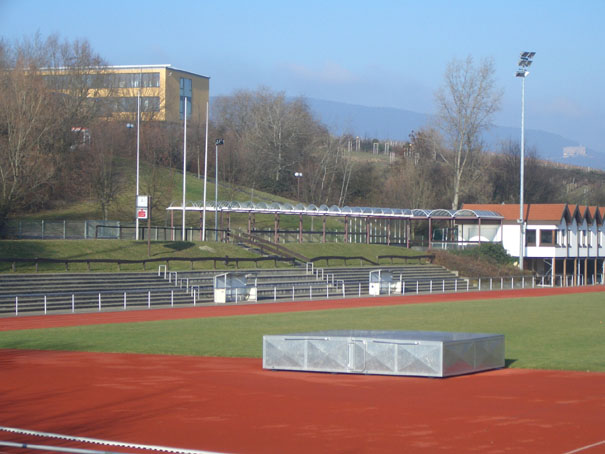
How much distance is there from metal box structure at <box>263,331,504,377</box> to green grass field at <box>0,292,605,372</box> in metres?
1.68

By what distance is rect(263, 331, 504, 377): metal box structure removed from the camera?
53.8ft

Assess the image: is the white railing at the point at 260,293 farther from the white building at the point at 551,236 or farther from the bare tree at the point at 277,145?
the bare tree at the point at 277,145

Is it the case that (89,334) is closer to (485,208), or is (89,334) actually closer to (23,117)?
(23,117)

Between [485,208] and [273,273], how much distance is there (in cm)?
2819

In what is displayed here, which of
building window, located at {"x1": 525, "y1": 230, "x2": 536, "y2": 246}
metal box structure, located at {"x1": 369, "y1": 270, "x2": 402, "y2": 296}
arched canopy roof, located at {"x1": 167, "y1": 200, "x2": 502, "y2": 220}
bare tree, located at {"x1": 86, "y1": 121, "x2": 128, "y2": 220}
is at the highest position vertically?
bare tree, located at {"x1": 86, "y1": 121, "x2": 128, "y2": 220}

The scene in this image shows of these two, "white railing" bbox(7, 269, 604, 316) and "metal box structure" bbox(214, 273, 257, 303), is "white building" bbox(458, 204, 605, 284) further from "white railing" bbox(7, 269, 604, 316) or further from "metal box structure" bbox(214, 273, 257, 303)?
"metal box structure" bbox(214, 273, 257, 303)

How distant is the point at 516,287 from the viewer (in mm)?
58219

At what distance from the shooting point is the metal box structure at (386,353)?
1641 centimetres

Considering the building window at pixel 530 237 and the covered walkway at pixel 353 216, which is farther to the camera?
the building window at pixel 530 237

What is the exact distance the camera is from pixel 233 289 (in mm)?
41469

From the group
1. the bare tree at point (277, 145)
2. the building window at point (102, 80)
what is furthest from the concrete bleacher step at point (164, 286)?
the bare tree at point (277, 145)

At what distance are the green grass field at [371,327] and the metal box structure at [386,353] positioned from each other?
168 cm

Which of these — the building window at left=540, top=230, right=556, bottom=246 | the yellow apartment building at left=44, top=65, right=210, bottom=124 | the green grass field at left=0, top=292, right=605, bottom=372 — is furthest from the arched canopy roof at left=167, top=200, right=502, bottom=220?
the green grass field at left=0, top=292, right=605, bottom=372

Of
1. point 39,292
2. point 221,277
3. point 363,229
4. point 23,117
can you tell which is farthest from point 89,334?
point 363,229
